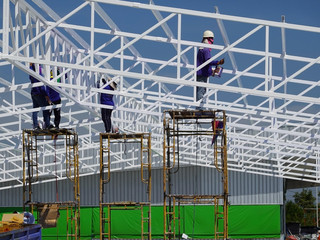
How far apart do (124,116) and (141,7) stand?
569 inches

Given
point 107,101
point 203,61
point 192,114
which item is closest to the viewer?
point 203,61

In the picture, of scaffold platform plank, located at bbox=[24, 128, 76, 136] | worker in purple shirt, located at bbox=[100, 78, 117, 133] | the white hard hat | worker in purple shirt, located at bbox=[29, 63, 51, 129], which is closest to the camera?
the white hard hat

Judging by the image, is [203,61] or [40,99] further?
[40,99]

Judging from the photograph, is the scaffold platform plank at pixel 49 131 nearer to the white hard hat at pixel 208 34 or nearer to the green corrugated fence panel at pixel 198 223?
the white hard hat at pixel 208 34

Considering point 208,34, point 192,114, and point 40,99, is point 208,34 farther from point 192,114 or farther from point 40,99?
point 40,99

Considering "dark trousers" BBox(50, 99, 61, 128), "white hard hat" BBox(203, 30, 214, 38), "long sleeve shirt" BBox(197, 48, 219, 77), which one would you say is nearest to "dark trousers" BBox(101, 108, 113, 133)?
"dark trousers" BBox(50, 99, 61, 128)

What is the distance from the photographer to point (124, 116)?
32.6 meters

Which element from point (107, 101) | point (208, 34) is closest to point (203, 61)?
point (208, 34)

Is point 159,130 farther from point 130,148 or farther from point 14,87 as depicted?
point 14,87

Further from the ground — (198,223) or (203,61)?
(203,61)

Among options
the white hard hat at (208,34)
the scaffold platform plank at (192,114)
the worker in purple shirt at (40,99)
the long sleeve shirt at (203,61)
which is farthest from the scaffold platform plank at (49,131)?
the white hard hat at (208,34)

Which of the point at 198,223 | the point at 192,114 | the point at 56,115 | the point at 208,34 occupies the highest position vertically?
the point at 208,34

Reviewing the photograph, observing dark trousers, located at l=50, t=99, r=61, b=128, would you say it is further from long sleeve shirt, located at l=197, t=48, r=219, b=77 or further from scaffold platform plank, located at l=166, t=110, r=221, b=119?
long sleeve shirt, located at l=197, t=48, r=219, b=77

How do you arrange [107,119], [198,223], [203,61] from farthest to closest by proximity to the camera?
[198,223] → [107,119] → [203,61]
